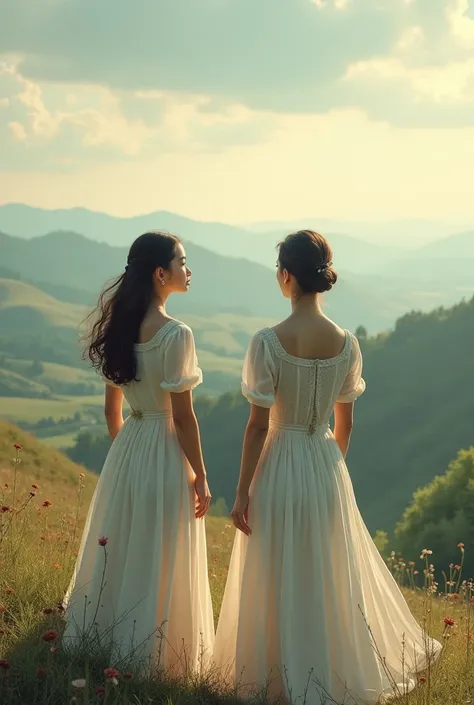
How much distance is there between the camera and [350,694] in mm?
5695

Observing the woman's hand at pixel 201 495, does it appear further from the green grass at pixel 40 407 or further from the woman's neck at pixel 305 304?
the green grass at pixel 40 407

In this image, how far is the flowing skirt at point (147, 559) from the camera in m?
5.77

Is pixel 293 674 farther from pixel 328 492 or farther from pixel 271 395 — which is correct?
pixel 271 395

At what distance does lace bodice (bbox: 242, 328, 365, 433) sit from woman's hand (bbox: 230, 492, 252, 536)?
58cm

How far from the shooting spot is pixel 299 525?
5.70 meters

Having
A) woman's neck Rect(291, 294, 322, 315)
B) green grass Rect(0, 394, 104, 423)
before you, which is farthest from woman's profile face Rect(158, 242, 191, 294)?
green grass Rect(0, 394, 104, 423)

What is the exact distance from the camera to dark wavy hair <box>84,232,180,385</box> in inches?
225

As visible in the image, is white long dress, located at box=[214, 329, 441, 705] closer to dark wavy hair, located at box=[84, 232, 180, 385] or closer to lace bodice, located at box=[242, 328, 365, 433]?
lace bodice, located at box=[242, 328, 365, 433]

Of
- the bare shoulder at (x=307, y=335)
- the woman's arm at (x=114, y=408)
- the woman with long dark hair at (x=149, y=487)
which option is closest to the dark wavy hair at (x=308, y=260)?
the bare shoulder at (x=307, y=335)

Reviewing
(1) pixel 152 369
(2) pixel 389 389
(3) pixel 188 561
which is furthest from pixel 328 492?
(2) pixel 389 389

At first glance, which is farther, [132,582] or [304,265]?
[132,582]

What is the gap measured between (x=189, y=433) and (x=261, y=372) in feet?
2.17

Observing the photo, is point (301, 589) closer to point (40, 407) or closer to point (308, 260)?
point (308, 260)

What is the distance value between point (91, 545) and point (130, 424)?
90 centimetres
